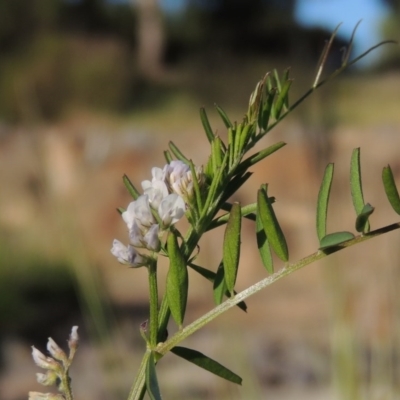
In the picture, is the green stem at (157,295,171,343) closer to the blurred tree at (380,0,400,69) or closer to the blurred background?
the blurred background

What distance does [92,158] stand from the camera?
322 centimetres

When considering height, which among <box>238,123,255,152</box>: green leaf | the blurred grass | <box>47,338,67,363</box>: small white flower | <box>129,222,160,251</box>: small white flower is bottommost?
<box>47,338,67,363</box>: small white flower

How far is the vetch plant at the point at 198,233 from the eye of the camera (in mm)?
168

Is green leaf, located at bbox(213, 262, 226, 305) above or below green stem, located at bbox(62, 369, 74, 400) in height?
above

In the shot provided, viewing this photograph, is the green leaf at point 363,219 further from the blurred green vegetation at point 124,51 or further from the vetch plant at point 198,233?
the blurred green vegetation at point 124,51

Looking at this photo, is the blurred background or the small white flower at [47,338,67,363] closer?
the small white flower at [47,338,67,363]

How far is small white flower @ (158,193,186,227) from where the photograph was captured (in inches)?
6.9

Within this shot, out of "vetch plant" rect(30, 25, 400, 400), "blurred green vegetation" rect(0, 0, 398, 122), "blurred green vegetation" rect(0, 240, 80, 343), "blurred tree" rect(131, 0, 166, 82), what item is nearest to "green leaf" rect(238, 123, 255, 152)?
"vetch plant" rect(30, 25, 400, 400)

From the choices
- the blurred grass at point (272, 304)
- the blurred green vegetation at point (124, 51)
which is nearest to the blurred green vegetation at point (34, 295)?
the blurred grass at point (272, 304)

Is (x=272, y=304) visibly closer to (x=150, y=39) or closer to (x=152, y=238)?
(x=152, y=238)

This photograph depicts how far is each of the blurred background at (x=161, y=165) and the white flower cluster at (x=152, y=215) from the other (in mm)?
177

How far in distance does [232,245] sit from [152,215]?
0.07ft

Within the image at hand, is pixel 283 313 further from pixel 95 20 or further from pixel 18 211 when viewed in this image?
pixel 95 20

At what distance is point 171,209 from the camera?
0.58ft
